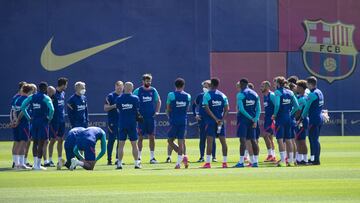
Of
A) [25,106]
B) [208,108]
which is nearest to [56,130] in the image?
[25,106]

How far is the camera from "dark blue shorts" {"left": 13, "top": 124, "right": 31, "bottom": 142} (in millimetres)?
27084

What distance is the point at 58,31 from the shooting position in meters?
49.7

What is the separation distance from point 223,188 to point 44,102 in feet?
27.5

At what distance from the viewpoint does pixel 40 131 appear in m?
26.1

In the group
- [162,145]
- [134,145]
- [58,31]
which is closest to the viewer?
[134,145]

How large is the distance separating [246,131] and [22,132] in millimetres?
6014

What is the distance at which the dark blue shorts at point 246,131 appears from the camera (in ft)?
85.3

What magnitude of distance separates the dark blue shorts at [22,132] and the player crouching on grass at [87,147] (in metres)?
2.80

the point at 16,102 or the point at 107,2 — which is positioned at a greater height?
the point at 107,2

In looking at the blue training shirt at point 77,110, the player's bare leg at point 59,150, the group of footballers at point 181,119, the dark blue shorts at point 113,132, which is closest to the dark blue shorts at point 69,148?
the group of footballers at point 181,119

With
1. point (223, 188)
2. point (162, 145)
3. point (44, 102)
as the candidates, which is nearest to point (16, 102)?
point (44, 102)

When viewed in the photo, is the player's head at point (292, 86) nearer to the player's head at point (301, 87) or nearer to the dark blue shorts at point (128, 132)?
the player's head at point (301, 87)

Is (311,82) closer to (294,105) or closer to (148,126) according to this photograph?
(294,105)

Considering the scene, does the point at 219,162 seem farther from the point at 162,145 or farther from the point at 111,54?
the point at 111,54
